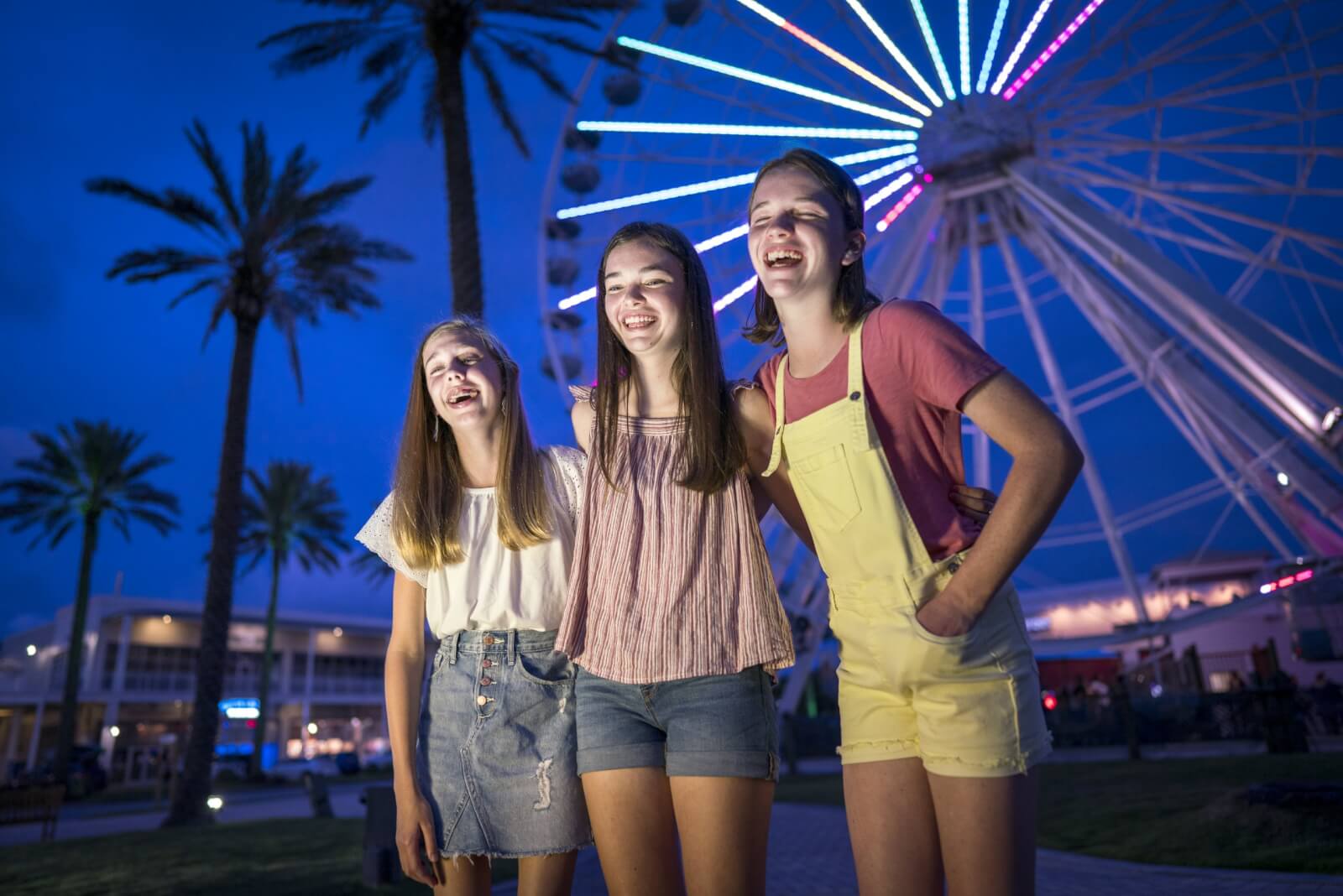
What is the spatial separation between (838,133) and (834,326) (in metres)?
17.3

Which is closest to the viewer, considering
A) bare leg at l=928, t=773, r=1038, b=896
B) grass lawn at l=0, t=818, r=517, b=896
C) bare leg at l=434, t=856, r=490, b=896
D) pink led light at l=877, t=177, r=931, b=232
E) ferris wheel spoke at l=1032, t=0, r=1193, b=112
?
bare leg at l=928, t=773, r=1038, b=896

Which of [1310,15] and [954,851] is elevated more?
[1310,15]

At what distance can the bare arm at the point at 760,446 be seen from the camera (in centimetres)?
265

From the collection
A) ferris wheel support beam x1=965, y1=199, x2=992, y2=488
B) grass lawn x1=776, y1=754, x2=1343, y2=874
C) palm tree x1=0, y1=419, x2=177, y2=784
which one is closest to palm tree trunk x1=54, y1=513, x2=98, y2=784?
palm tree x1=0, y1=419, x2=177, y2=784

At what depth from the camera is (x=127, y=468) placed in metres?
34.0

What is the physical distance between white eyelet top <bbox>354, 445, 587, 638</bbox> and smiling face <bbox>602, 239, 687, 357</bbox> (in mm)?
579

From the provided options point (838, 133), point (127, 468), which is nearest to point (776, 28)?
point (838, 133)

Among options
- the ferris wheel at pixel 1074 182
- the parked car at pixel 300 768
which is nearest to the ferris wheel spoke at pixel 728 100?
the ferris wheel at pixel 1074 182

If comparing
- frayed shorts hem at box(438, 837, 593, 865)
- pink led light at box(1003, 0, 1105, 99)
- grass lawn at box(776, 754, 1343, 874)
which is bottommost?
grass lawn at box(776, 754, 1343, 874)

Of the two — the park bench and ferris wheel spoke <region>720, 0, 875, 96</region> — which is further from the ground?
ferris wheel spoke <region>720, 0, 875, 96</region>

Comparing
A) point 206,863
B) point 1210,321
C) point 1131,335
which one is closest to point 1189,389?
point 1131,335

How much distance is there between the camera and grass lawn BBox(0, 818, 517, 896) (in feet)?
29.1

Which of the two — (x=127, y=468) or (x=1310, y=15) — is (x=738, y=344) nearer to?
(x=1310, y=15)

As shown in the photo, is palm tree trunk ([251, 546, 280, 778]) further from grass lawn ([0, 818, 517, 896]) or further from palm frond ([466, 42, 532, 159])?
palm frond ([466, 42, 532, 159])
